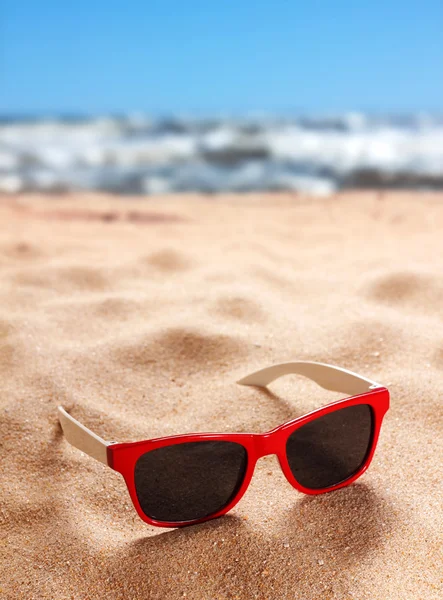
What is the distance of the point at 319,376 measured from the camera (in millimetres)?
1333

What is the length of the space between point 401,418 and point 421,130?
1115cm

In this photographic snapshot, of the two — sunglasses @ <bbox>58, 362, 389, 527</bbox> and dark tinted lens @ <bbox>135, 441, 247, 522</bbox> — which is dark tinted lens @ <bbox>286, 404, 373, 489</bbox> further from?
dark tinted lens @ <bbox>135, 441, 247, 522</bbox>

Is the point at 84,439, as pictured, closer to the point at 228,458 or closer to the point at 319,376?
the point at 228,458

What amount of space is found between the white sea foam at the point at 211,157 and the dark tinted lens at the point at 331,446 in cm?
418

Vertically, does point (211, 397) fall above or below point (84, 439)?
below

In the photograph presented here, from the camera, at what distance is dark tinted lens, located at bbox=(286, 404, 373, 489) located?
3.34ft

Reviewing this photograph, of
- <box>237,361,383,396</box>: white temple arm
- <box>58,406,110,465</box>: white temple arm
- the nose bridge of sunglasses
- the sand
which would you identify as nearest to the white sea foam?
the sand

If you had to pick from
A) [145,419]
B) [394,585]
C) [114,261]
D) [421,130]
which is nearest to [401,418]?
[394,585]

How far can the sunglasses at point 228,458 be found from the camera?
0.93 m

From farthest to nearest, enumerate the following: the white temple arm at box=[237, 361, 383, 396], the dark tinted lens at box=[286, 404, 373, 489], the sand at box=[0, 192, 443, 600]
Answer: the white temple arm at box=[237, 361, 383, 396] < the dark tinted lens at box=[286, 404, 373, 489] < the sand at box=[0, 192, 443, 600]

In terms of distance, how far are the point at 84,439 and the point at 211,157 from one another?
671cm

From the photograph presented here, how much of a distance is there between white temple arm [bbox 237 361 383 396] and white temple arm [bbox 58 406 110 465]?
0.46 metres

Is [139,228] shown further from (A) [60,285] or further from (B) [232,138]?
(B) [232,138]

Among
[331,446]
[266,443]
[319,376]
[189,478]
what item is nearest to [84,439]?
[189,478]
